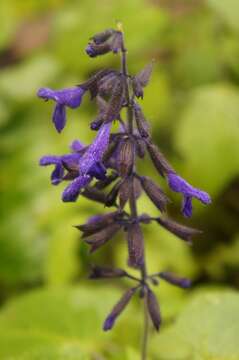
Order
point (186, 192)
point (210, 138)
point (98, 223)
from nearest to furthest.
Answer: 1. point (186, 192)
2. point (98, 223)
3. point (210, 138)

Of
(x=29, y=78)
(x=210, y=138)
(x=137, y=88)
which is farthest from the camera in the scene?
(x=29, y=78)

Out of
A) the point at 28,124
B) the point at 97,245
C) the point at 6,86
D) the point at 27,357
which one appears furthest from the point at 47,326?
the point at 6,86

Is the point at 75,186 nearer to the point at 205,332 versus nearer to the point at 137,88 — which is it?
the point at 137,88

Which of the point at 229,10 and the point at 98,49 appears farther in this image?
the point at 229,10

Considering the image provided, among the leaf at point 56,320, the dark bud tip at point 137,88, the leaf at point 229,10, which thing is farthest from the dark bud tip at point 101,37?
the leaf at point 229,10

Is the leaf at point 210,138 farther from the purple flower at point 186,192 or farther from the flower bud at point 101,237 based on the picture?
the purple flower at point 186,192

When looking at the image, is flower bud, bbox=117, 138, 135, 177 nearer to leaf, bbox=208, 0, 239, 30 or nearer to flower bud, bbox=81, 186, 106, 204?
flower bud, bbox=81, 186, 106, 204

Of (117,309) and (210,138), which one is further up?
(210,138)

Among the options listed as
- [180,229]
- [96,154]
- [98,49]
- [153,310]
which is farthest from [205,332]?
[98,49]
